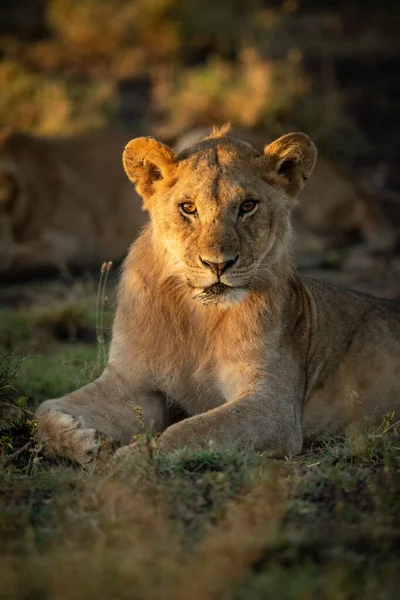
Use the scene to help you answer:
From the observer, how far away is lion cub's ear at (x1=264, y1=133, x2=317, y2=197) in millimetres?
5340

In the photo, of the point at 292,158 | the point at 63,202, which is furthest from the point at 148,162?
the point at 63,202

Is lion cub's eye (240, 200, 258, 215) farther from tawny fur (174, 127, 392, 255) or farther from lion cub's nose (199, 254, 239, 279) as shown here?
tawny fur (174, 127, 392, 255)

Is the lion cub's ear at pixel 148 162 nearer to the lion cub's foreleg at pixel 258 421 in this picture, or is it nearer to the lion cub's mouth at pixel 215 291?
the lion cub's mouth at pixel 215 291

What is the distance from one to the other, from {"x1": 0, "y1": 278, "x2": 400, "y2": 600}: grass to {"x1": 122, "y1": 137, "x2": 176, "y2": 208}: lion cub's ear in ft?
4.76

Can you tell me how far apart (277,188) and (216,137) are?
45 cm

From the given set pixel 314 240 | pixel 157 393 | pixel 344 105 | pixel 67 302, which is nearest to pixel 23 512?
pixel 157 393

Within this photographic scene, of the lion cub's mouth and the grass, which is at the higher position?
the lion cub's mouth

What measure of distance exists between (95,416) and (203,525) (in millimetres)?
1804

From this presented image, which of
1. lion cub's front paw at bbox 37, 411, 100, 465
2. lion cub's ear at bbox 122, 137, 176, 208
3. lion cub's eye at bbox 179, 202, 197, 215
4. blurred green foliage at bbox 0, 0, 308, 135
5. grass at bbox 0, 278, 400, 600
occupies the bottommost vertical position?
lion cub's front paw at bbox 37, 411, 100, 465

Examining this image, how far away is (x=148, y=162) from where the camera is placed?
5.33 m

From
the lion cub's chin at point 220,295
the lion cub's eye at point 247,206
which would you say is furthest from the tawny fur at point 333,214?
the lion cub's chin at point 220,295

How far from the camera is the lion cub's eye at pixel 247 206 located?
5.02 meters

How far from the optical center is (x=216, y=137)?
548 centimetres

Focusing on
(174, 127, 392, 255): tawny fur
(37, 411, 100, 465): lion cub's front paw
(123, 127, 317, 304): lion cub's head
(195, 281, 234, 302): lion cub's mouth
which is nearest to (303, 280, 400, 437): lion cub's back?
(123, 127, 317, 304): lion cub's head
